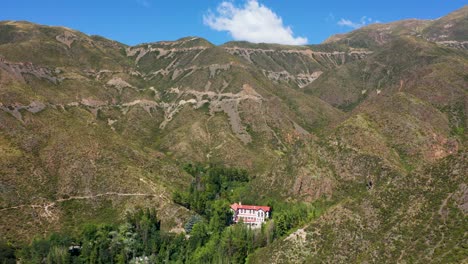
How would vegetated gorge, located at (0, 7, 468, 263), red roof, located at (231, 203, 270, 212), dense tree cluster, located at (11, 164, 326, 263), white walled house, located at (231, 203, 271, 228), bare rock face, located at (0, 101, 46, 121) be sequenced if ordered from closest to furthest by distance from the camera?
vegetated gorge, located at (0, 7, 468, 263) → dense tree cluster, located at (11, 164, 326, 263) → white walled house, located at (231, 203, 271, 228) → red roof, located at (231, 203, 270, 212) → bare rock face, located at (0, 101, 46, 121)

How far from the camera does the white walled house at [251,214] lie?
409 feet

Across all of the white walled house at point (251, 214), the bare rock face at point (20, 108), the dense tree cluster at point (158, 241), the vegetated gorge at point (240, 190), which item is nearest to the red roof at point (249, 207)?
the white walled house at point (251, 214)

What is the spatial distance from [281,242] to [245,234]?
51.5ft

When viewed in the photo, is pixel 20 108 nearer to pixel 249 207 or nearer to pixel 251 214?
pixel 249 207

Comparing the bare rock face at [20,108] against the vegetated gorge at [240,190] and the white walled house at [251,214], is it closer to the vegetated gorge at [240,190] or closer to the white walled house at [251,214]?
the vegetated gorge at [240,190]

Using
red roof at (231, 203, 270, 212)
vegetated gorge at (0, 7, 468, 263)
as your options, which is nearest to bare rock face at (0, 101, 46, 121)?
vegetated gorge at (0, 7, 468, 263)

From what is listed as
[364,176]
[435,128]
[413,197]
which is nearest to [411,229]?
[413,197]

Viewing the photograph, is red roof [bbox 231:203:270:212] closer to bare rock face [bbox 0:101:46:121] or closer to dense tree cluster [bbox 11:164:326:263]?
dense tree cluster [bbox 11:164:326:263]

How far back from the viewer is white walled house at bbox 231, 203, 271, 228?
409ft

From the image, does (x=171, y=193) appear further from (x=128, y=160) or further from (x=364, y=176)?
(x=364, y=176)

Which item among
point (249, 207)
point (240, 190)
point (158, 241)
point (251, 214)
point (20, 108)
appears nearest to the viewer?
point (158, 241)

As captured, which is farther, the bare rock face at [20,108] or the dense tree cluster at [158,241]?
the bare rock face at [20,108]

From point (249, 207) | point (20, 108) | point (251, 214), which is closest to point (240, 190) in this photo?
point (249, 207)

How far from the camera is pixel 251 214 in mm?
126250
